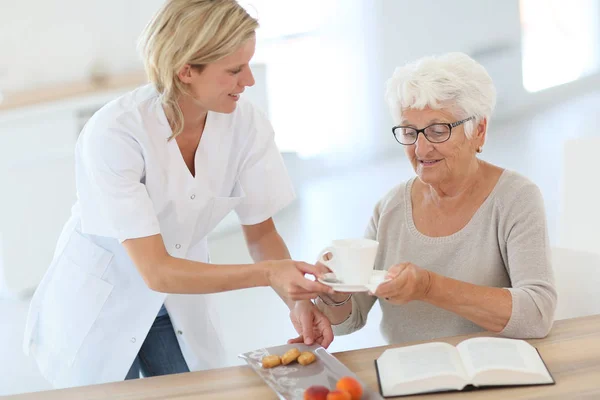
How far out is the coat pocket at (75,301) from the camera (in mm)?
1790

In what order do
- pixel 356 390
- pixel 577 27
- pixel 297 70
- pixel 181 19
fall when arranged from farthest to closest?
pixel 577 27 → pixel 297 70 → pixel 181 19 → pixel 356 390

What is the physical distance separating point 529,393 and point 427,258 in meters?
0.56

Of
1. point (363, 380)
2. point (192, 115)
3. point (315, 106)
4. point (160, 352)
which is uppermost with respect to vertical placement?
point (192, 115)

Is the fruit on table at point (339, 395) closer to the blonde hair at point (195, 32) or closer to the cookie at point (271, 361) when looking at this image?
the cookie at point (271, 361)

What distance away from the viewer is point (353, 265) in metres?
1.41

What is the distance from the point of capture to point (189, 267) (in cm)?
160

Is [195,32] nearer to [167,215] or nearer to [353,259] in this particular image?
[167,215]

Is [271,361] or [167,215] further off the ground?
[167,215]

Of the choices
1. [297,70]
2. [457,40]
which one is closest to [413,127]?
[297,70]

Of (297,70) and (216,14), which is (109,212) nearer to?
(216,14)

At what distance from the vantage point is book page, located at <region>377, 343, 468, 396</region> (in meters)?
1.28

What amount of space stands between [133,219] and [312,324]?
448mm

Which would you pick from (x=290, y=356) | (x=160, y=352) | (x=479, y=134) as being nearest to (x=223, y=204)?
(x=160, y=352)

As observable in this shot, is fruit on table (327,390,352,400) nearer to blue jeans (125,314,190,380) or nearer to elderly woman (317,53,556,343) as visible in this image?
elderly woman (317,53,556,343)
